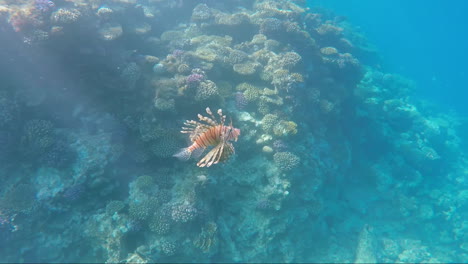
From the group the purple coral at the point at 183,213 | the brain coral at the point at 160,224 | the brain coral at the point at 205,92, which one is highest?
the brain coral at the point at 205,92

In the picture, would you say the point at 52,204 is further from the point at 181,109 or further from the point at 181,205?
the point at 181,109

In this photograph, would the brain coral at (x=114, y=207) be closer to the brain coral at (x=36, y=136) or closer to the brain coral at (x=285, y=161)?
the brain coral at (x=36, y=136)

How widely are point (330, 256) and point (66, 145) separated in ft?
36.1

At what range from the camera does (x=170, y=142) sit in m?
6.82

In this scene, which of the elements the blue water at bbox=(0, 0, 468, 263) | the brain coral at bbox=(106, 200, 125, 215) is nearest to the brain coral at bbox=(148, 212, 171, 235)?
the blue water at bbox=(0, 0, 468, 263)

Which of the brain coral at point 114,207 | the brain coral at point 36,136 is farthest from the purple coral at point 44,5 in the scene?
the brain coral at point 114,207

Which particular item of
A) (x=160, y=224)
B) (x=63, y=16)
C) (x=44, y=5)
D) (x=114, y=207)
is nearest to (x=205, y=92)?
(x=160, y=224)

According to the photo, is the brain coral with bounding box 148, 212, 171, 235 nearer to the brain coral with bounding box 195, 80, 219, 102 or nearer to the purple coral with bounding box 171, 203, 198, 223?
the purple coral with bounding box 171, 203, 198, 223

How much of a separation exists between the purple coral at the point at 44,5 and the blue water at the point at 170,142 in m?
0.10

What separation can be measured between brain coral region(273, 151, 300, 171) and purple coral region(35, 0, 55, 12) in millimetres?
7901

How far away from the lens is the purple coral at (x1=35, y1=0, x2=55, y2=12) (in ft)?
22.0

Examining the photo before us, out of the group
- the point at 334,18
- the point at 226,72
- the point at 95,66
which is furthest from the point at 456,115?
the point at 95,66

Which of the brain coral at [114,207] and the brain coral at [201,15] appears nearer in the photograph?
the brain coral at [114,207]

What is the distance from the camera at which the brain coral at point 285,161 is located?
8039mm
